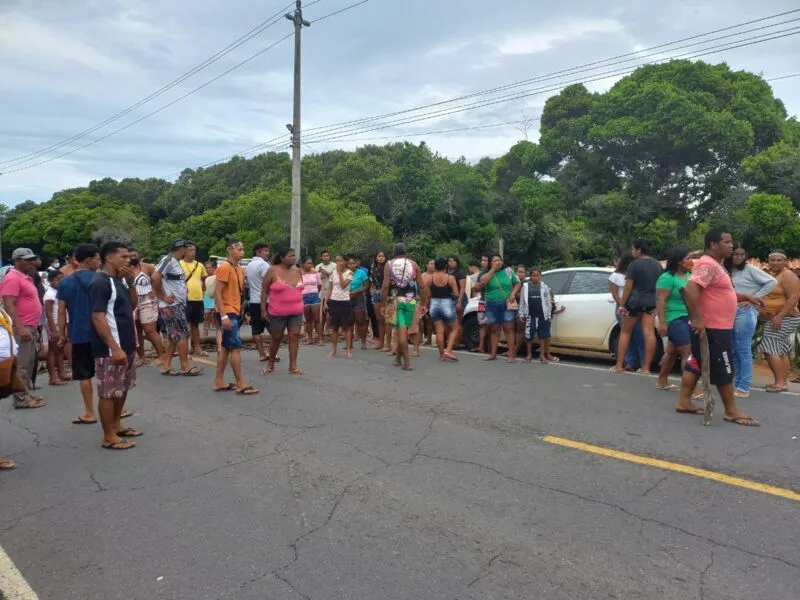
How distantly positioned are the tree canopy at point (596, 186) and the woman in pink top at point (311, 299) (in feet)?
43.2

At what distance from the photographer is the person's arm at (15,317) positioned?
21.8 ft

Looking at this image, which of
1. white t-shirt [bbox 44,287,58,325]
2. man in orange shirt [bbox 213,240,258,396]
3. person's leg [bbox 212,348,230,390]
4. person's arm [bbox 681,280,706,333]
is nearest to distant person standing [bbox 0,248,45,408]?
white t-shirt [bbox 44,287,58,325]

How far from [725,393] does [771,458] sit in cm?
100

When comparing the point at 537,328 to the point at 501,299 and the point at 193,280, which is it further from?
the point at 193,280

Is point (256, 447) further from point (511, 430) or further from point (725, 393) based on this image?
point (725, 393)

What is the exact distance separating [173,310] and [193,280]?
0.96 metres

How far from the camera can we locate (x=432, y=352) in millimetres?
10367

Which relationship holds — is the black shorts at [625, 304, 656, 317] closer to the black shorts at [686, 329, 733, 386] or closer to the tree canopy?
the black shorts at [686, 329, 733, 386]

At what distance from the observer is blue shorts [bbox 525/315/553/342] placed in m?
9.18

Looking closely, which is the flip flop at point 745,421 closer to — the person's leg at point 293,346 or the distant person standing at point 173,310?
the person's leg at point 293,346

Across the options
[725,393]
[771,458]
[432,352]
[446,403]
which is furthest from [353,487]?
[432,352]

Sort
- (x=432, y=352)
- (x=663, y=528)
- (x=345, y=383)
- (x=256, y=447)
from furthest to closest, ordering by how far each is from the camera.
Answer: (x=432, y=352)
(x=345, y=383)
(x=256, y=447)
(x=663, y=528)

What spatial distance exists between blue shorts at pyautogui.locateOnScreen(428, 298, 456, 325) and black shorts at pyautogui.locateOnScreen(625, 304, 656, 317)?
99.6 inches

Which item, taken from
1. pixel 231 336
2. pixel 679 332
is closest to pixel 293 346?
pixel 231 336
